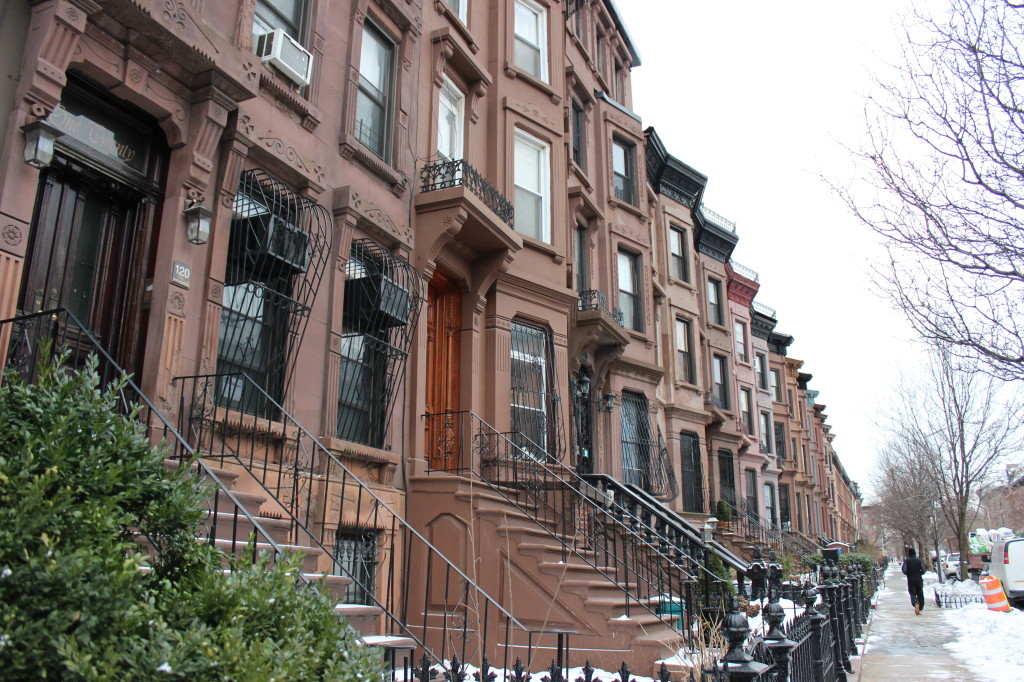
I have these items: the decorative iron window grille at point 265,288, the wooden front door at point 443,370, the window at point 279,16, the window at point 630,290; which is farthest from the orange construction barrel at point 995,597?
the window at point 279,16

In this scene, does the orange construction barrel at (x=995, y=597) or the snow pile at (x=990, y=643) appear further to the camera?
the orange construction barrel at (x=995, y=597)

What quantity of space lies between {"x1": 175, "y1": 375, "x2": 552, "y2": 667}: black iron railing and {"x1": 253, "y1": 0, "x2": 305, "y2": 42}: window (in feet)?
13.4

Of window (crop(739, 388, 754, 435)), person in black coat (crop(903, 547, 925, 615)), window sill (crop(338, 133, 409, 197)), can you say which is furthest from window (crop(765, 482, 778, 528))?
window sill (crop(338, 133, 409, 197))

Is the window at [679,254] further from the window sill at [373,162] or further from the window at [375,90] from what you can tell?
the window sill at [373,162]

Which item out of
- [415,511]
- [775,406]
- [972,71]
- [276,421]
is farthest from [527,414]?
[775,406]

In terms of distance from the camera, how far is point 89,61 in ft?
20.3

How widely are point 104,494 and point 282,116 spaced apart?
6.08 m

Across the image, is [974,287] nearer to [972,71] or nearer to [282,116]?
[972,71]

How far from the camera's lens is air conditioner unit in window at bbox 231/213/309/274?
775 centimetres

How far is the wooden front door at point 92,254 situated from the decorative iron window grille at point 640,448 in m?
12.6

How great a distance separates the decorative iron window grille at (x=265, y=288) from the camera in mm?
7770

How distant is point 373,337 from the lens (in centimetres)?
954

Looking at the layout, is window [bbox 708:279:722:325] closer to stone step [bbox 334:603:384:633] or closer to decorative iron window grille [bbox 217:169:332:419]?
decorative iron window grille [bbox 217:169:332:419]

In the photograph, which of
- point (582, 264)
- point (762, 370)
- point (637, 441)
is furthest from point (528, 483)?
point (762, 370)
